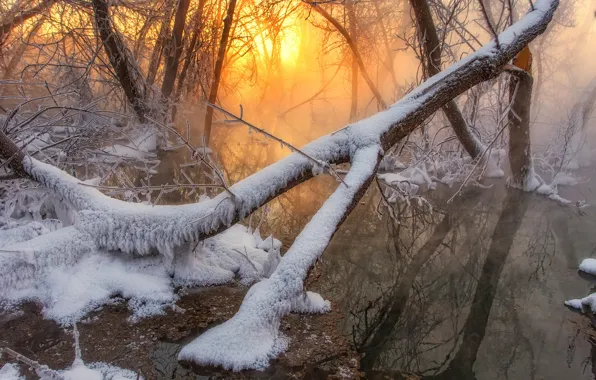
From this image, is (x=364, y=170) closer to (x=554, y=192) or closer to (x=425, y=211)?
(x=425, y=211)

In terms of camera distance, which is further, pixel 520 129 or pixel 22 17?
pixel 520 129

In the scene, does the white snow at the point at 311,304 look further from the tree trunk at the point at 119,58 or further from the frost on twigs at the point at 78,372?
the tree trunk at the point at 119,58

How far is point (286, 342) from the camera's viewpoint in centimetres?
300

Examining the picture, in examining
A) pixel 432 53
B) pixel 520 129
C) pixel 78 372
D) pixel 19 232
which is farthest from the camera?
pixel 520 129

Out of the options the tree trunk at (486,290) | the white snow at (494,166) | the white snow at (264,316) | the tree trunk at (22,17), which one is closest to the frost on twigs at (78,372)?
the white snow at (264,316)

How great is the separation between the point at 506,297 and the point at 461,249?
45.2 inches

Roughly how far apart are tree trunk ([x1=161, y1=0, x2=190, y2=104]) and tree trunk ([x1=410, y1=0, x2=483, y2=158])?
5166 mm

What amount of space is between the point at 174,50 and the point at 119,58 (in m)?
2.25

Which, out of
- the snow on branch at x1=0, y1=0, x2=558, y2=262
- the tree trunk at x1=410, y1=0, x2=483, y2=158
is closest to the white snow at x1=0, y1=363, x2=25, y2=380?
the snow on branch at x1=0, y1=0, x2=558, y2=262

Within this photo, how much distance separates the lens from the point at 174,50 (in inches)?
364

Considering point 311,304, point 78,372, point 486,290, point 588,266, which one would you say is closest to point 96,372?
point 78,372

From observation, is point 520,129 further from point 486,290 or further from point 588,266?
point 486,290

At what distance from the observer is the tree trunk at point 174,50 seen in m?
8.81

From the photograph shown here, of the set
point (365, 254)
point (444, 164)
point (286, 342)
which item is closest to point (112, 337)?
point (286, 342)
